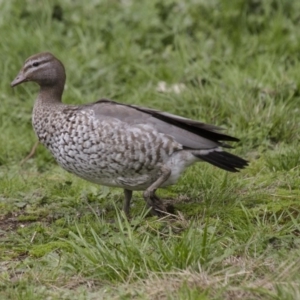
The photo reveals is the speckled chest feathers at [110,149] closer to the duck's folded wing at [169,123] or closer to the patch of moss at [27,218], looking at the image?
the duck's folded wing at [169,123]

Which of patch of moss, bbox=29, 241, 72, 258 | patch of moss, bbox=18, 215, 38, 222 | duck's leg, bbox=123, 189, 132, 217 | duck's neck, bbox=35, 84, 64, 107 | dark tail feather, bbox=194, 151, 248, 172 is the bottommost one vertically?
patch of moss, bbox=18, 215, 38, 222

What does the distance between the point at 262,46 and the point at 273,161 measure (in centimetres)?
259

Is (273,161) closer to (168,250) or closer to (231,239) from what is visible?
(231,239)

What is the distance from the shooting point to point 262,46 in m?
9.06

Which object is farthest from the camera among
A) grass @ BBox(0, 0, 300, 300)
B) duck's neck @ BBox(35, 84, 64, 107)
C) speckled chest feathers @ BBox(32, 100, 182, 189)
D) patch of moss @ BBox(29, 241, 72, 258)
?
duck's neck @ BBox(35, 84, 64, 107)

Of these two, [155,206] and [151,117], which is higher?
[151,117]

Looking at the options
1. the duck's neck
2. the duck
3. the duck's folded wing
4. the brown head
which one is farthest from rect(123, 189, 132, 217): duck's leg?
the brown head

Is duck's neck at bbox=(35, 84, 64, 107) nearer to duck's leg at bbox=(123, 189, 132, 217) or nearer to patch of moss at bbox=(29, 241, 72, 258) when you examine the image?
duck's leg at bbox=(123, 189, 132, 217)

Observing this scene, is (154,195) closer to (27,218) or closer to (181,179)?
(181,179)

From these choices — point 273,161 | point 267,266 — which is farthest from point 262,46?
point 267,266

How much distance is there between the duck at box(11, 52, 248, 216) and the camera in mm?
5781

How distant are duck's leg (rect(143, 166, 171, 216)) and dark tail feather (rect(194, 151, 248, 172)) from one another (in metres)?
0.25

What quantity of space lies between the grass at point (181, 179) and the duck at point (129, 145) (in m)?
0.23

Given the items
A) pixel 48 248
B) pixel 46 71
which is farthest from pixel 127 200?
A: pixel 46 71
